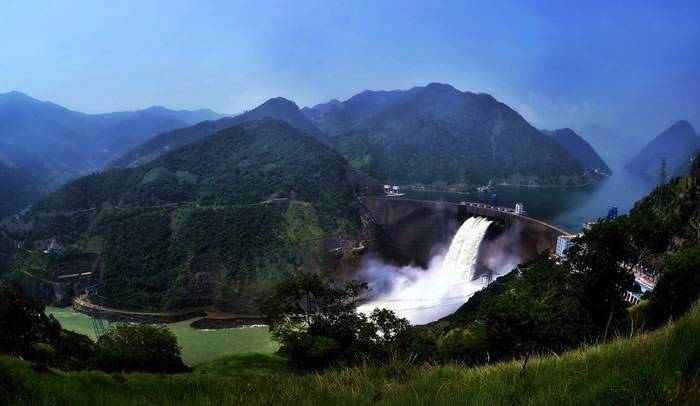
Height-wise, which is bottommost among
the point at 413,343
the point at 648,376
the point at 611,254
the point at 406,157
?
the point at 413,343

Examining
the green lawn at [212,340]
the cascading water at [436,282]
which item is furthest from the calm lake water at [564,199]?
the green lawn at [212,340]

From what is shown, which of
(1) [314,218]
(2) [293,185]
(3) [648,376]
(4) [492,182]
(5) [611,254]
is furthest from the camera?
(4) [492,182]

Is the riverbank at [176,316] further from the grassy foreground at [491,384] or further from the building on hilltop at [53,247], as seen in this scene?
the grassy foreground at [491,384]

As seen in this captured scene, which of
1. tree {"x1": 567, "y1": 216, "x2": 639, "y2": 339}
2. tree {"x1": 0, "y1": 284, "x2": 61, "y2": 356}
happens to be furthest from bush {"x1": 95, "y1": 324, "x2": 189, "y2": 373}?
tree {"x1": 567, "y1": 216, "x2": 639, "y2": 339}

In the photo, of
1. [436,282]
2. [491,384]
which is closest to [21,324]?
[491,384]

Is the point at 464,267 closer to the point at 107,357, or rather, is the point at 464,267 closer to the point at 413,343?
the point at 413,343

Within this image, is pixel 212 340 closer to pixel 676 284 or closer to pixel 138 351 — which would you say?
pixel 138 351

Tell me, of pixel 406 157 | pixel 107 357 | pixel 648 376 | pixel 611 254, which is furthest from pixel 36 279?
pixel 406 157
